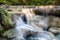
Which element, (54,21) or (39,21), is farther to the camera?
(54,21)

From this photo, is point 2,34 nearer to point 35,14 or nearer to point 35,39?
point 35,39

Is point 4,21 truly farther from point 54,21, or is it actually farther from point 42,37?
point 54,21

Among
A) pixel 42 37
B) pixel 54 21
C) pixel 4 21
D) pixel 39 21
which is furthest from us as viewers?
pixel 54 21

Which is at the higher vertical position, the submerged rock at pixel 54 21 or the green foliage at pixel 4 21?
the green foliage at pixel 4 21

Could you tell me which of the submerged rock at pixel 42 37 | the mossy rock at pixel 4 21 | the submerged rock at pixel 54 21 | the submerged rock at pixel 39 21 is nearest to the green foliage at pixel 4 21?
the mossy rock at pixel 4 21

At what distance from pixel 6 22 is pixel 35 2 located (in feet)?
18.7

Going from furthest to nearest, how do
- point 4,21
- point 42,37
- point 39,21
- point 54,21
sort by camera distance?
point 54,21 < point 39,21 < point 42,37 < point 4,21

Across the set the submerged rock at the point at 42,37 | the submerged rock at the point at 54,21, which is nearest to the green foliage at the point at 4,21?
the submerged rock at the point at 42,37

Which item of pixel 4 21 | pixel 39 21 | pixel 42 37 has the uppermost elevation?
pixel 4 21

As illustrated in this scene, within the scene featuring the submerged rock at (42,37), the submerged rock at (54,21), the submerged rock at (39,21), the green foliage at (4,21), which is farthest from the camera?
the submerged rock at (54,21)

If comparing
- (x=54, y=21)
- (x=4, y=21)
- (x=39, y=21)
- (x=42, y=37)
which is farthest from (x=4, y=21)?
(x=54, y=21)

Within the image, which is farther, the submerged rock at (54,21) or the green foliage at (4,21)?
the submerged rock at (54,21)

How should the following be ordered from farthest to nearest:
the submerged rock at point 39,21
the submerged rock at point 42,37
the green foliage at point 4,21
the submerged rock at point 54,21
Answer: the submerged rock at point 54,21
the submerged rock at point 39,21
the submerged rock at point 42,37
the green foliage at point 4,21

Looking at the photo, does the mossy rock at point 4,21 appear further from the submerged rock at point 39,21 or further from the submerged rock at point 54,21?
the submerged rock at point 54,21
